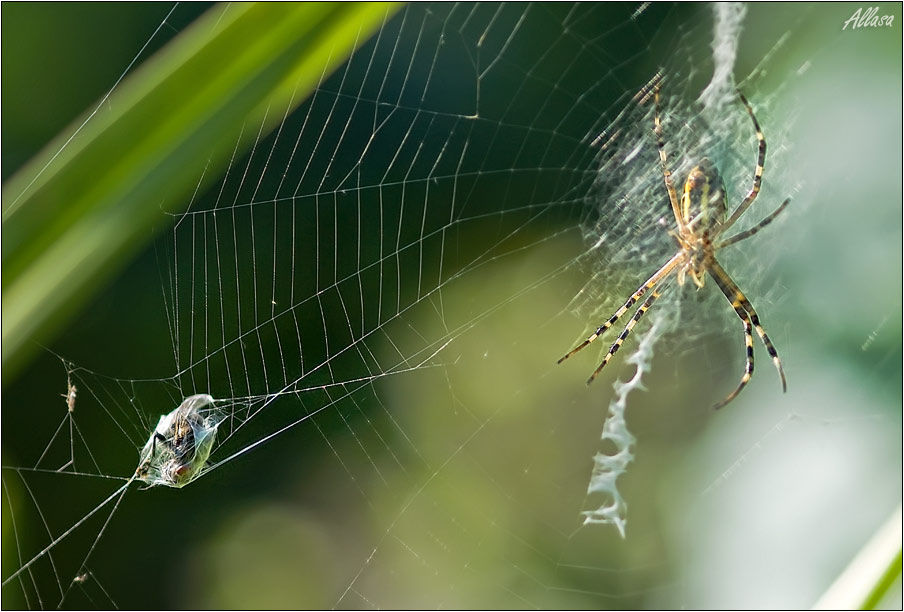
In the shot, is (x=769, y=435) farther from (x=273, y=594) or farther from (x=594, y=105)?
(x=273, y=594)

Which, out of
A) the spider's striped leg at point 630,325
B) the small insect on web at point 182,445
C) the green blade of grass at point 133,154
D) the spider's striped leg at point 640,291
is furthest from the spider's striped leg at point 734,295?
the green blade of grass at point 133,154

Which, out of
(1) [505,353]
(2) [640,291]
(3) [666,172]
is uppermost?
(3) [666,172]

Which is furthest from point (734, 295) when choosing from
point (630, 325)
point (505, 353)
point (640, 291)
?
point (505, 353)

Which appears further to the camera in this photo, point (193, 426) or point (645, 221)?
point (645, 221)

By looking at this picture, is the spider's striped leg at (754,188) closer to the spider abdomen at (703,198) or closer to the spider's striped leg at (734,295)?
the spider abdomen at (703,198)

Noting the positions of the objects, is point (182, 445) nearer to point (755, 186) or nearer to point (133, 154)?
point (133, 154)

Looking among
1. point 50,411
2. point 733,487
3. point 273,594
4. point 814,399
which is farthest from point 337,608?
point 814,399
